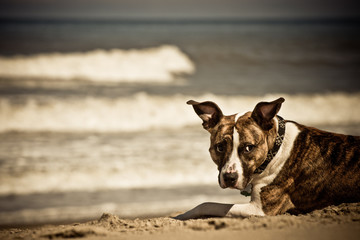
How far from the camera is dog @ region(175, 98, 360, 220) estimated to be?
12.7 ft

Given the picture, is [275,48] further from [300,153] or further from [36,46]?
[300,153]

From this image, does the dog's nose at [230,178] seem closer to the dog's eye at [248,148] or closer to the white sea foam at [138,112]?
→ the dog's eye at [248,148]

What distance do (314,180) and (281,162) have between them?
0.99ft

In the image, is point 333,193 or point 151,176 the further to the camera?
point 151,176

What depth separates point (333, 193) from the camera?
4.00 meters

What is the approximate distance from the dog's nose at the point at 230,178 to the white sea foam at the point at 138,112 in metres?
7.80

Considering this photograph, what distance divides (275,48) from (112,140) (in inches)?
588

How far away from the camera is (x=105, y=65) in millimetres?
19125

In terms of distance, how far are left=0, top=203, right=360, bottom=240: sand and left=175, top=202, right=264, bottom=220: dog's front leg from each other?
0.18 meters

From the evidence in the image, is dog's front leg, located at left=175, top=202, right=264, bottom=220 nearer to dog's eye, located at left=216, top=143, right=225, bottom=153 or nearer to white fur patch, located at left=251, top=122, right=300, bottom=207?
white fur patch, located at left=251, top=122, right=300, bottom=207

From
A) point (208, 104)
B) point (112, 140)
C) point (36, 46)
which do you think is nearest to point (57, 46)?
point (36, 46)

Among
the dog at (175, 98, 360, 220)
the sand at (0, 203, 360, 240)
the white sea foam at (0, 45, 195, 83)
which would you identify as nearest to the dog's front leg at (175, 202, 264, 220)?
the dog at (175, 98, 360, 220)

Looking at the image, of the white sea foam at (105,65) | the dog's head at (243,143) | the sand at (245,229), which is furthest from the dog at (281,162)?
the white sea foam at (105,65)

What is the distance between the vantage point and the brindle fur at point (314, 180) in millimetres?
3977
